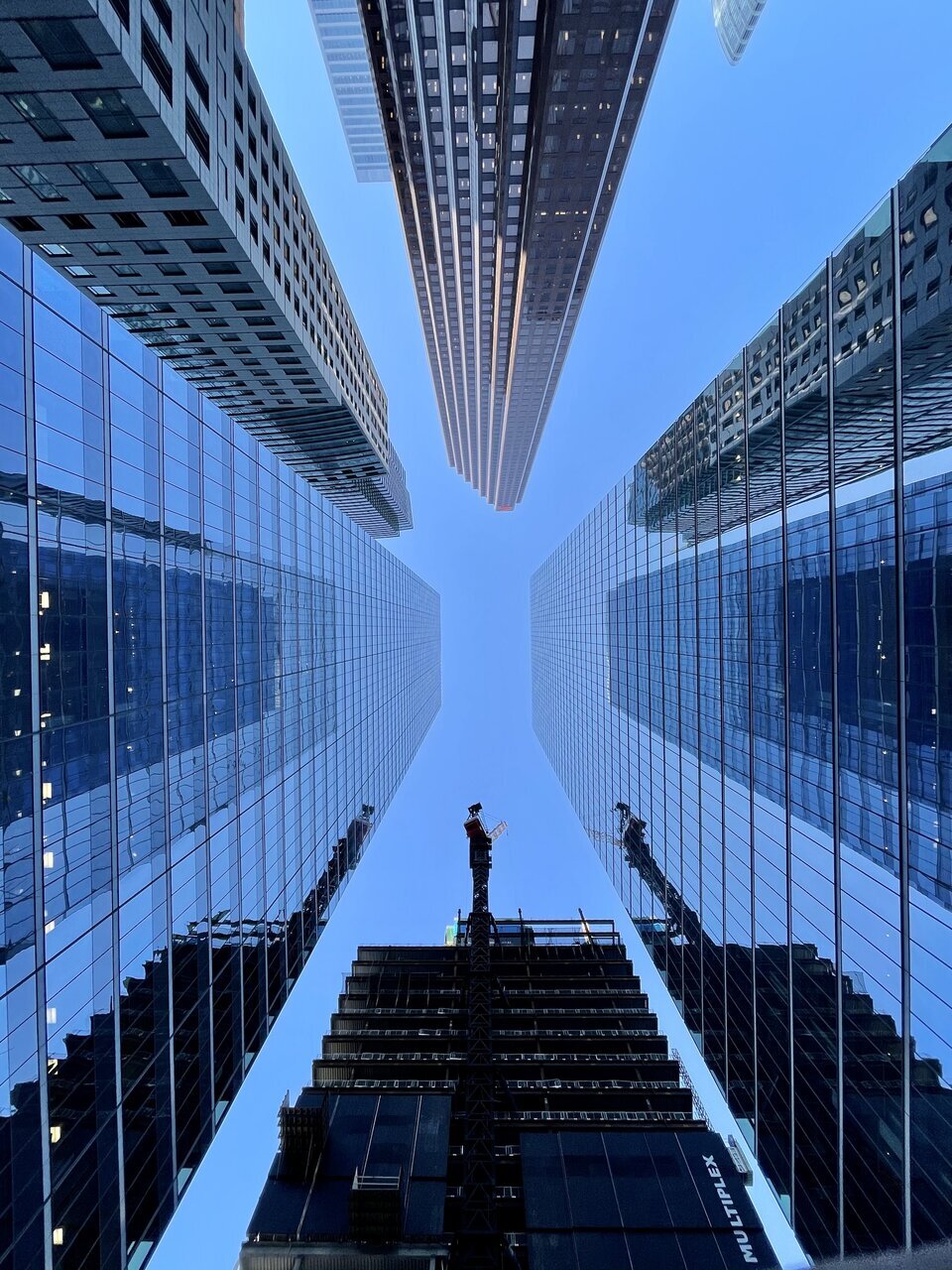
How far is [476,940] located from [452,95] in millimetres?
99174

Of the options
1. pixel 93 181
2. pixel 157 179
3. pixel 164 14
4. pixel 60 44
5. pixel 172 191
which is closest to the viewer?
pixel 60 44

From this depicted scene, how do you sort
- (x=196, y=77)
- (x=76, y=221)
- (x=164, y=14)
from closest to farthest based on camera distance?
(x=164, y=14), (x=196, y=77), (x=76, y=221)

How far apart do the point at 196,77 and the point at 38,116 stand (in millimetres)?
9734

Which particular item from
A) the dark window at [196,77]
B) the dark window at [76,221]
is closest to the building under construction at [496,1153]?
the dark window at [76,221]

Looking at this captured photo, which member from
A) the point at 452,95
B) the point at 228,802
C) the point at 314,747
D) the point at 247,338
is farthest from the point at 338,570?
the point at 452,95

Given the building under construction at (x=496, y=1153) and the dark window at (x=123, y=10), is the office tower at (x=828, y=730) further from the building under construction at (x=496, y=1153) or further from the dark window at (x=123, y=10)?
the dark window at (x=123, y=10)

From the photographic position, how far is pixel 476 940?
46.7 m

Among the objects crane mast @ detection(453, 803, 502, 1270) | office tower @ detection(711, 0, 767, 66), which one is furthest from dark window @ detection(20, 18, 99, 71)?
office tower @ detection(711, 0, 767, 66)

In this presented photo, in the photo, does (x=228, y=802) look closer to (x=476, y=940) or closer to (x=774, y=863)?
(x=774, y=863)

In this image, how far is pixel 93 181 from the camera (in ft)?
109

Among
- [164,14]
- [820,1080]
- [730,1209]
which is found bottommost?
[730,1209]

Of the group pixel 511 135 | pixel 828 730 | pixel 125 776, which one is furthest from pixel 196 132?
pixel 511 135

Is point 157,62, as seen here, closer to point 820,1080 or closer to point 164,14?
point 164,14

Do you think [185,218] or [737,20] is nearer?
[185,218]
